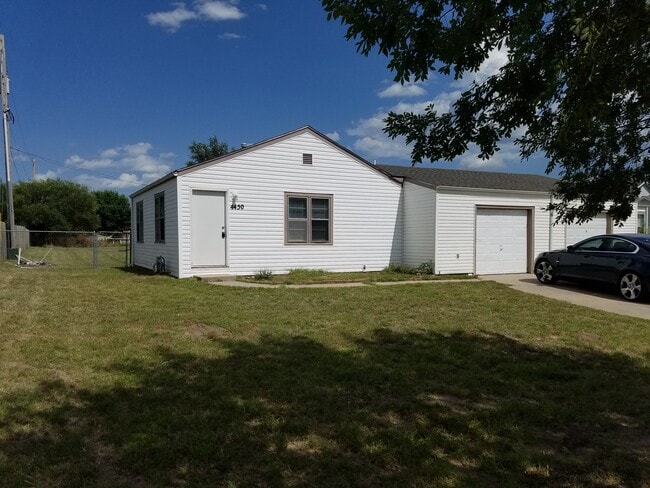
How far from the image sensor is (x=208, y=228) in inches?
528

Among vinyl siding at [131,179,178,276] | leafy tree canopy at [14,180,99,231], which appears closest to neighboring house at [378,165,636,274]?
vinyl siding at [131,179,178,276]

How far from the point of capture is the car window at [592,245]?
37.1 ft

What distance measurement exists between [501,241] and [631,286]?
5486mm

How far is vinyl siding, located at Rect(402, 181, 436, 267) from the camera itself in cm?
1454

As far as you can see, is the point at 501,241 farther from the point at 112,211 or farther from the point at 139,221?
the point at 112,211

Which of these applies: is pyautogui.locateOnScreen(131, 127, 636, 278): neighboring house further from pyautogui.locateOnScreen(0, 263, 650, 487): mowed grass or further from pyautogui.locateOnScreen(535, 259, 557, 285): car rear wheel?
pyautogui.locateOnScreen(0, 263, 650, 487): mowed grass

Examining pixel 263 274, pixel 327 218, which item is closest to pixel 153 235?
pixel 263 274

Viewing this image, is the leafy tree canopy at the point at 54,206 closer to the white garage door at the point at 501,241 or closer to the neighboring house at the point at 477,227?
the neighboring house at the point at 477,227

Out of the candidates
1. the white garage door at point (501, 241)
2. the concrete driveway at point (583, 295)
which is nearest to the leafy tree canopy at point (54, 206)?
the white garage door at point (501, 241)

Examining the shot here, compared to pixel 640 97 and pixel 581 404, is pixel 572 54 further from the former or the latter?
pixel 581 404

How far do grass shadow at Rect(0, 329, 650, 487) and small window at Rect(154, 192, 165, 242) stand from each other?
9871 millimetres

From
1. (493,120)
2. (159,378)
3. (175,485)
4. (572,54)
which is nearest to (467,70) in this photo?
(493,120)

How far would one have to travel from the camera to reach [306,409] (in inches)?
159

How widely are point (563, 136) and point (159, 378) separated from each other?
3972 millimetres
